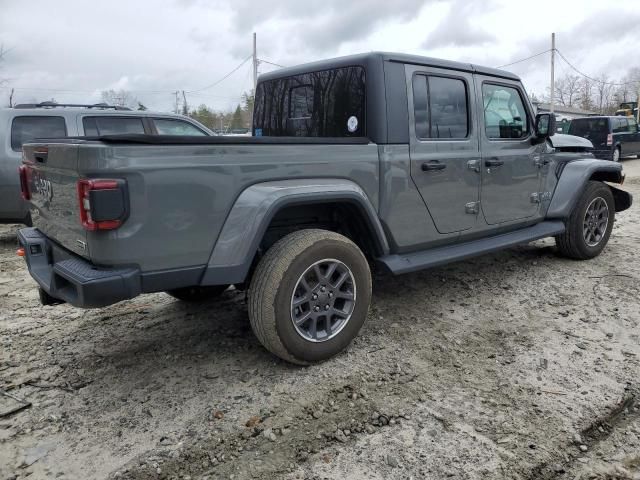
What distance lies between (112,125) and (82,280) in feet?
16.3

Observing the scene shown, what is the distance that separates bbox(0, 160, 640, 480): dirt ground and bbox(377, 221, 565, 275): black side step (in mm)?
474

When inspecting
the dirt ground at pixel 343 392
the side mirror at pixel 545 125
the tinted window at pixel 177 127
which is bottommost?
the dirt ground at pixel 343 392

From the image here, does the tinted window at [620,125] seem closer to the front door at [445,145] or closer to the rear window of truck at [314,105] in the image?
the front door at [445,145]

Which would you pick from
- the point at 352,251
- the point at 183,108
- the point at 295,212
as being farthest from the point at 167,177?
the point at 183,108

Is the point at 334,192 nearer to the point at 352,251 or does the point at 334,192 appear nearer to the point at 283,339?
the point at 352,251

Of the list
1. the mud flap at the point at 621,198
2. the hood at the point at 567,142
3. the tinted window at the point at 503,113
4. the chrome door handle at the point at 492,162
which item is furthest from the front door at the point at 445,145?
the mud flap at the point at 621,198

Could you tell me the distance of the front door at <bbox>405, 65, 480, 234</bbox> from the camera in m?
3.74

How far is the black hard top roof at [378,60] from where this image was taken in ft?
11.9

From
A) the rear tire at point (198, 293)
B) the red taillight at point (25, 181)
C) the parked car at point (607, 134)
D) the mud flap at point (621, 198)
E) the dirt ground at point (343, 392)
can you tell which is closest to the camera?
the dirt ground at point (343, 392)

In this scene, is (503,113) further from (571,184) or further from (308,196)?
(308,196)

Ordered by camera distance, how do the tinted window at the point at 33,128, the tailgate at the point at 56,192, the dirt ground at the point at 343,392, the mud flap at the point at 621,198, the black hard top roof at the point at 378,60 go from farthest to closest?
1. the tinted window at the point at 33,128
2. the mud flap at the point at 621,198
3. the black hard top roof at the point at 378,60
4. the tailgate at the point at 56,192
5. the dirt ground at the point at 343,392

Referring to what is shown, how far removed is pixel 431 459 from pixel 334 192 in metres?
1.58

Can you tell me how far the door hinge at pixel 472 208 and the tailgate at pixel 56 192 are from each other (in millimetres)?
2798

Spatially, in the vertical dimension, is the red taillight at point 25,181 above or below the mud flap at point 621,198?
above
